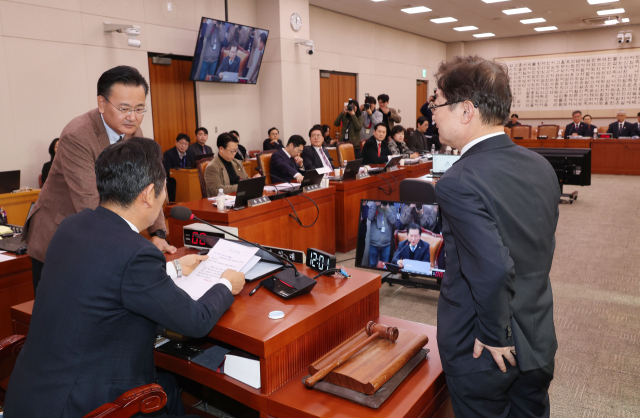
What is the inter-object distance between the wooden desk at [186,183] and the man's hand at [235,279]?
4.73m

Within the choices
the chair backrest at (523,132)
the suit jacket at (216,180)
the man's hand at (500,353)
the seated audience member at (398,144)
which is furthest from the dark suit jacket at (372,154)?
the chair backrest at (523,132)

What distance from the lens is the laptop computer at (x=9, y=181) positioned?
425 centimetres

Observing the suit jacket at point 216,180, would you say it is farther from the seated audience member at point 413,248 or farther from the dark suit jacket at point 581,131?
the dark suit jacket at point 581,131

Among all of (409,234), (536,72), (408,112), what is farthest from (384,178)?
(536,72)

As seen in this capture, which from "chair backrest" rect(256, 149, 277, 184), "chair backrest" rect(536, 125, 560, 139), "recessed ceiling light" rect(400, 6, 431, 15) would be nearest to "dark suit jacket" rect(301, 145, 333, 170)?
"chair backrest" rect(256, 149, 277, 184)

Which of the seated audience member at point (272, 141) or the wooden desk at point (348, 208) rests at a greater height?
the seated audience member at point (272, 141)

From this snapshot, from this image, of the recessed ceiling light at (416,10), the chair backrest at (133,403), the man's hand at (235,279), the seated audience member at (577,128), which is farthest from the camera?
the seated audience member at (577,128)

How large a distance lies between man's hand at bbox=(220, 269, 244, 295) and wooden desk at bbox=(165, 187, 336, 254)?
1.78 metres

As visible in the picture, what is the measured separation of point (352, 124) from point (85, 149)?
680 centimetres

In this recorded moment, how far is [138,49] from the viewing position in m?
5.99

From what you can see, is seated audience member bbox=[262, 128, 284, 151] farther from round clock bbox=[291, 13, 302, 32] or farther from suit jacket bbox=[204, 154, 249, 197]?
suit jacket bbox=[204, 154, 249, 197]

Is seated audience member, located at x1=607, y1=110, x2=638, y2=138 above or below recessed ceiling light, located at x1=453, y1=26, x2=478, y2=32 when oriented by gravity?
below

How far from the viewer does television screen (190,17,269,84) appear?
647cm

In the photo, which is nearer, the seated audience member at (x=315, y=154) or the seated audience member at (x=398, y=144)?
the seated audience member at (x=315, y=154)
